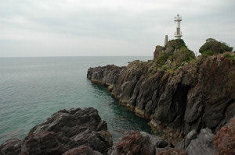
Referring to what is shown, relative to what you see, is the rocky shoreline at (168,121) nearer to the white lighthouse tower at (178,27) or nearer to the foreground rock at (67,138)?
the foreground rock at (67,138)

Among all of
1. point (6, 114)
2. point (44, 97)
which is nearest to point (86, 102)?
point (44, 97)

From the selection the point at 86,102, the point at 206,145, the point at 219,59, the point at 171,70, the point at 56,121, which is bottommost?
the point at 86,102

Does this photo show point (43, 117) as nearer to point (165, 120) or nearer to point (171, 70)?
point (165, 120)

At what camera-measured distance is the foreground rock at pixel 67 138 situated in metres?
20.9

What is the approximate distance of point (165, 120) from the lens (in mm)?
39406

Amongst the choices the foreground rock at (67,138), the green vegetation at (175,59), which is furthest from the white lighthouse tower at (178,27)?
the foreground rock at (67,138)

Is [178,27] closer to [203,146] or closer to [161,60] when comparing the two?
[161,60]

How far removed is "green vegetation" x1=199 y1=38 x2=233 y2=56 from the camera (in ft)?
159

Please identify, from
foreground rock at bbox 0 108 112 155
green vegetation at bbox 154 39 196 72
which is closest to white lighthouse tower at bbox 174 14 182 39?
green vegetation at bbox 154 39 196 72

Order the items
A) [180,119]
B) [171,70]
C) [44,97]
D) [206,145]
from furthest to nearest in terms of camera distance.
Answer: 1. [44,97]
2. [171,70]
3. [180,119]
4. [206,145]

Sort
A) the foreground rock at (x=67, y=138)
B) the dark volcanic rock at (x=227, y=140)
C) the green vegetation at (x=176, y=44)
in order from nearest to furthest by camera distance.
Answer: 1. the dark volcanic rock at (x=227, y=140)
2. the foreground rock at (x=67, y=138)
3. the green vegetation at (x=176, y=44)

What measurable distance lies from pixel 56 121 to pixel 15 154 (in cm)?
907

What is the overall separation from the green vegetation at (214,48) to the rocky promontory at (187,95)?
29cm

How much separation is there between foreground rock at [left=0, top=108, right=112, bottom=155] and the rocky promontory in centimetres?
1304
